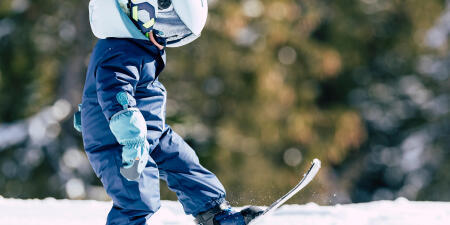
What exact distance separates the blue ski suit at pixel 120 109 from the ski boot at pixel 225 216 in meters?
0.28

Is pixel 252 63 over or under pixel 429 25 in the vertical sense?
under

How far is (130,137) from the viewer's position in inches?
86.6

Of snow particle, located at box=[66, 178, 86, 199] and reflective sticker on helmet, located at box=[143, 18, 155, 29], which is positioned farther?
snow particle, located at box=[66, 178, 86, 199]

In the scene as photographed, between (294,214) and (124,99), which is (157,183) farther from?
(294,214)

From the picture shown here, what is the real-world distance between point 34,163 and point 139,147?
24.4ft

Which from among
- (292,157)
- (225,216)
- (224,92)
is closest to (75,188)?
(224,92)

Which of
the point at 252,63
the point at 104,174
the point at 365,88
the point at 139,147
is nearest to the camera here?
the point at 139,147

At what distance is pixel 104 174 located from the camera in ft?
7.79

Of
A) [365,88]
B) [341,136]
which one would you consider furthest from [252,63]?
[365,88]

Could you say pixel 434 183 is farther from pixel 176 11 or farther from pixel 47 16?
pixel 176 11

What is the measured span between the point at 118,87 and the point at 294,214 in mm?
1238

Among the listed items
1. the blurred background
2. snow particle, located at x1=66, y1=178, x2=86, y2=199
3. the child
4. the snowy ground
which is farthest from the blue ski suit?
snow particle, located at x1=66, y1=178, x2=86, y2=199

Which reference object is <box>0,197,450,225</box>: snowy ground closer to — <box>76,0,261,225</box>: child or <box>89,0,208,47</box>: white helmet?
<box>76,0,261,225</box>: child

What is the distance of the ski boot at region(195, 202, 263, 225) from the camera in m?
2.66
